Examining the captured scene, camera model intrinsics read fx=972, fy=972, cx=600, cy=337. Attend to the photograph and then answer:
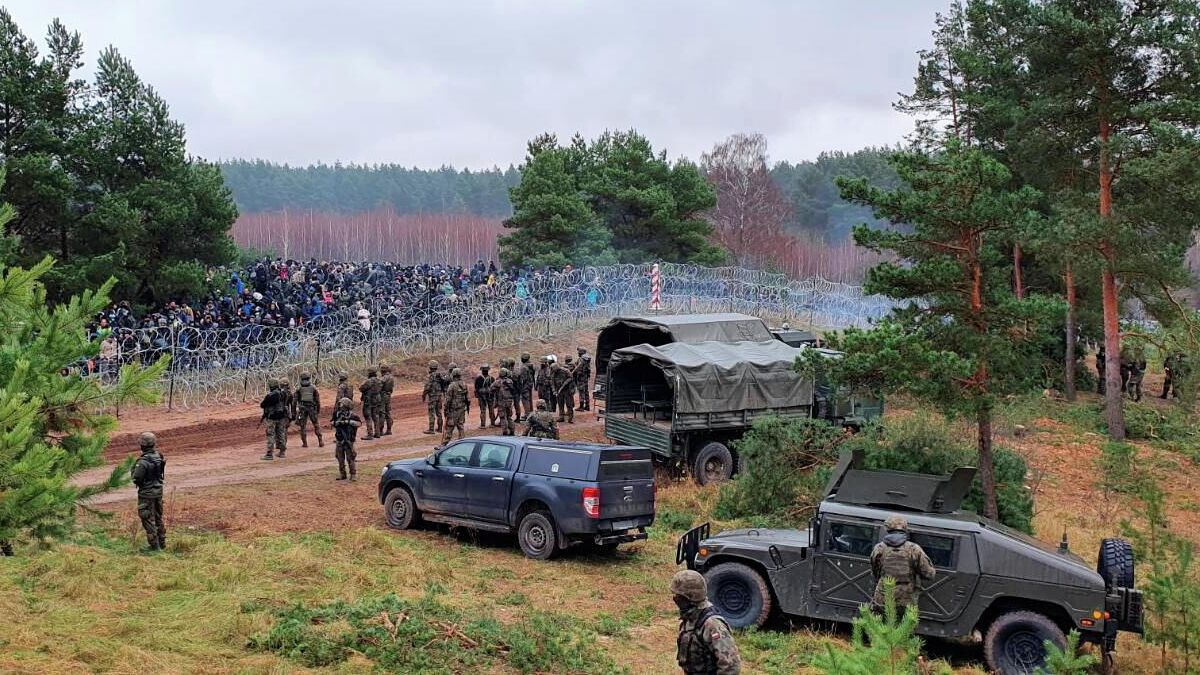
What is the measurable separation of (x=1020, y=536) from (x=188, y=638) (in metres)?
8.15

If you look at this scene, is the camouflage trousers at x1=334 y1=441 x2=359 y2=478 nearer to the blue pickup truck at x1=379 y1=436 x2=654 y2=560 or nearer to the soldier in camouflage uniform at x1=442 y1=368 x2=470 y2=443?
the soldier in camouflage uniform at x1=442 y1=368 x2=470 y2=443

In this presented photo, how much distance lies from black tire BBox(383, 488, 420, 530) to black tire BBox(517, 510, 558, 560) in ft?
6.38

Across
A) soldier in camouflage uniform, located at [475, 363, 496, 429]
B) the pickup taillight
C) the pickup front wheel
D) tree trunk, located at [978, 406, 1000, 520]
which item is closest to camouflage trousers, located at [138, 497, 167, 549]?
the pickup front wheel

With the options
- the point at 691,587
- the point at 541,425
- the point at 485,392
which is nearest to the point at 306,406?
the point at 485,392

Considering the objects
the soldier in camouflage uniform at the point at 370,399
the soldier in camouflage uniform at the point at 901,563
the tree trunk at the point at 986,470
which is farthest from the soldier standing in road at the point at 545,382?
the soldier in camouflage uniform at the point at 901,563

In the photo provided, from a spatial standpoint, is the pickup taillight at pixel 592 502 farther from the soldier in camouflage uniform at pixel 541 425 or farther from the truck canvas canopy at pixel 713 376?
the truck canvas canopy at pixel 713 376

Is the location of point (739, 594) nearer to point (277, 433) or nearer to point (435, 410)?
point (277, 433)

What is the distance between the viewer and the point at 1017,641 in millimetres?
9445

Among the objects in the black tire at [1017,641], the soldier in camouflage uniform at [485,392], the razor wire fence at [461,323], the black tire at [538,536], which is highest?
the razor wire fence at [461,323]

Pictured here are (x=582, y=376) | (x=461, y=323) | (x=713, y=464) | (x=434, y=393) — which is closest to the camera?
(x=713, y=464)

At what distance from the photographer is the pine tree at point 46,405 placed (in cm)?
575

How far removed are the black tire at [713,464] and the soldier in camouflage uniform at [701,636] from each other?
11818mm

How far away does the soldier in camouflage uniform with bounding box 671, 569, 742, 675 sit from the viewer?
246 inches

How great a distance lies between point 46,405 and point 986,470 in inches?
519
